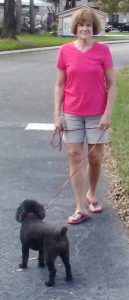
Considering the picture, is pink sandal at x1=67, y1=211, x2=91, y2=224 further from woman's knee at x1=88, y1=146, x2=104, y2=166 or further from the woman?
woman's knee at x1=88, y1=146, x2=104, y2=166

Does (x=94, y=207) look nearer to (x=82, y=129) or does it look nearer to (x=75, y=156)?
(x=75, y=156)

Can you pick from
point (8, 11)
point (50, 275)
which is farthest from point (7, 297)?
point (8, 11)

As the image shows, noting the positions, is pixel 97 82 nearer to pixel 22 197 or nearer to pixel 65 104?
pixel 65 104

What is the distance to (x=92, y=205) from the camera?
6.45 meters

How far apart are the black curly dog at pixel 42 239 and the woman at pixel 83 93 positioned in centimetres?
109

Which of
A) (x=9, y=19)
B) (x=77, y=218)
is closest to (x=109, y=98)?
(x=77, y=218)

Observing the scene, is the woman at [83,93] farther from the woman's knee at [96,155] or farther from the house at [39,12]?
the house at [39,12]

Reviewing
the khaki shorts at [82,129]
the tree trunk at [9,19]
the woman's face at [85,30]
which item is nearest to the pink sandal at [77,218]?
the khaki shorts at [82,129]

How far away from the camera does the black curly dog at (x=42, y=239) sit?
15.3ft

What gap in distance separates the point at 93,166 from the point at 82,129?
435 mm

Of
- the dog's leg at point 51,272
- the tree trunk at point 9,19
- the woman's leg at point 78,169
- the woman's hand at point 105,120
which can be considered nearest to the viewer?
the dog's leg at point 51,272

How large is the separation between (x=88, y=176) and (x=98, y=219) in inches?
17.0

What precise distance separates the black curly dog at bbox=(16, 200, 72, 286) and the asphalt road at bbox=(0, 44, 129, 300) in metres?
0.13

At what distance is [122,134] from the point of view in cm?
977
